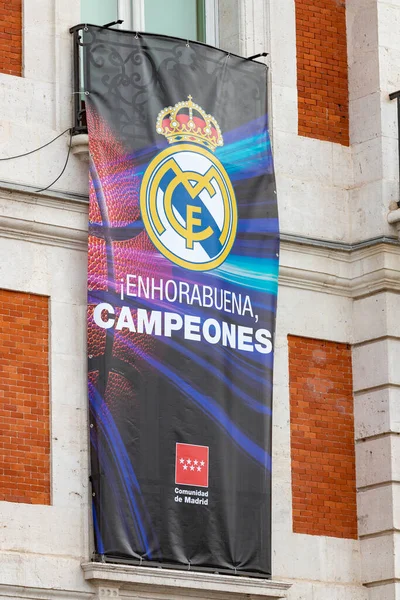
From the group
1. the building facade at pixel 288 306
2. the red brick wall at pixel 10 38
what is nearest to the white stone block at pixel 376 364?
the building facade at pixel 288 306

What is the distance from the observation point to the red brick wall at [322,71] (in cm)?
2162

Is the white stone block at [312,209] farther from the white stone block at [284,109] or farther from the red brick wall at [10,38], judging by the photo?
the red brick wall at [10,38]

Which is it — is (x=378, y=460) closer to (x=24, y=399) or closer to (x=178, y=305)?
(x=178, y=305)

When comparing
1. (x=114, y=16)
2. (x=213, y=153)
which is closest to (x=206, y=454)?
(x=213, y=153)

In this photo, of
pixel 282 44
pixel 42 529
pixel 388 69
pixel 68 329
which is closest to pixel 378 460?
pixel 68 329

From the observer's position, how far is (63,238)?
1936 cm

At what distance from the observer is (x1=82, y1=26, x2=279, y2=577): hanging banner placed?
62.6 feet

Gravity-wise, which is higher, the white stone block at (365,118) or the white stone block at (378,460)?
the white stone block at (365,118)

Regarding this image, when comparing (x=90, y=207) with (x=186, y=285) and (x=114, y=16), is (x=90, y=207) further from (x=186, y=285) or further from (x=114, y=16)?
(x=114, y=16)

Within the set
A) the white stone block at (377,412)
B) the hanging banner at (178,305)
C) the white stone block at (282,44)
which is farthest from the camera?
the white stone block at (282,44)

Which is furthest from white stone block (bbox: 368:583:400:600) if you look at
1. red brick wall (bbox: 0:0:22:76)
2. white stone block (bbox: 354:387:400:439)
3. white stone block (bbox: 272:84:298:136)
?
red brick wall (bbox: 0:0:22:76)

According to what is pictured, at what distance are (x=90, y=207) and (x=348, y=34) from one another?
431cm

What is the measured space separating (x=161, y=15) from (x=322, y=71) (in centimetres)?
187

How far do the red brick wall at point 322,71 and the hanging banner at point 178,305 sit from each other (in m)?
1.00
